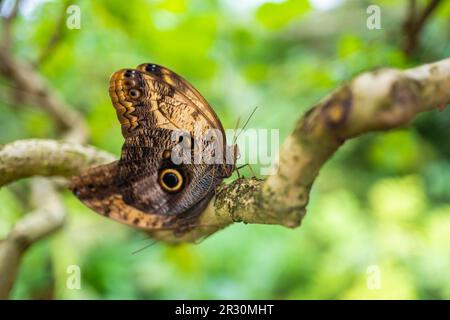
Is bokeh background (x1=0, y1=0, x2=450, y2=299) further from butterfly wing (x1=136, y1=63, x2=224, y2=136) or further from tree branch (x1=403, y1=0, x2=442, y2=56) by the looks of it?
butterfly wing (x1=136, y1=63, x2=224, y2=136)

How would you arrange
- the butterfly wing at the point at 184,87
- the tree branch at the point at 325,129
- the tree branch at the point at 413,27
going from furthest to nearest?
the tree branch at the point at 413,27 → the butterfly wing at the point at 184,87 → the tree branch at the point at 325,129

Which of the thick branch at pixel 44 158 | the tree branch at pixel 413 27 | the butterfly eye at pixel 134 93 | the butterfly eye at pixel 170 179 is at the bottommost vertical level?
the butterfly eye at pixel 170 179

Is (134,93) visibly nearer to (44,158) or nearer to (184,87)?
(184,87)

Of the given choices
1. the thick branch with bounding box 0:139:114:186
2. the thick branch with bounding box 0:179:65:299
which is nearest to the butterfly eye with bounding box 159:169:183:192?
the thick branch with bounding box 0:139:114:186

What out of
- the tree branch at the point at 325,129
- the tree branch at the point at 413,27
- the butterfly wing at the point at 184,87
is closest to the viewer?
the tree branch at the point at 325,129

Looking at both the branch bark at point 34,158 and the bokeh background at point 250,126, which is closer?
the branch bark at point 34,158

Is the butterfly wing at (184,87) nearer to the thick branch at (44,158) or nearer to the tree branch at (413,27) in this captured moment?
the thick branch at (44,158)

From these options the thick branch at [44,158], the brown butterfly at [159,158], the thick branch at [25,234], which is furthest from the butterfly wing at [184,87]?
the thick branch at [25,234]

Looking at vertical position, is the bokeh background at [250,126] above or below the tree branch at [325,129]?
above
